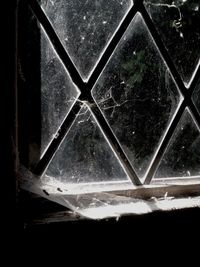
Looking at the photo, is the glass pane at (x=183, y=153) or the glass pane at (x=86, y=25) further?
the glass pane at (x=183, y=153)

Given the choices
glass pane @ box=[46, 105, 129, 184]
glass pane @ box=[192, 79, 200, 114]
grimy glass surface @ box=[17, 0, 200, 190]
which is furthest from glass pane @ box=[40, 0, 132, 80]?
glass pane @ box=[192, 79, 200, 114]

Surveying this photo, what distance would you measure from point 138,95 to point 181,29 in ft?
0.63

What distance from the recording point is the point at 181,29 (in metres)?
0.79

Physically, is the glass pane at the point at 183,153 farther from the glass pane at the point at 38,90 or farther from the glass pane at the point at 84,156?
the glass pane at the point at 38,90

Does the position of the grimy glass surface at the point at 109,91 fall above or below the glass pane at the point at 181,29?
below

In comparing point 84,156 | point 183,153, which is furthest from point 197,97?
point 84,156

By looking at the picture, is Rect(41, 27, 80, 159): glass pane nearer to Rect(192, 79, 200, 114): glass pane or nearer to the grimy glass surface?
the grimy glass surface

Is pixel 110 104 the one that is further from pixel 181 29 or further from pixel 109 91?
pixel 181 29

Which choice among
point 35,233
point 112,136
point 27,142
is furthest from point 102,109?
point 35,233

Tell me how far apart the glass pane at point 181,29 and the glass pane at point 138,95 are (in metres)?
0.04

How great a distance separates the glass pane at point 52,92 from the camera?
2.15 feet

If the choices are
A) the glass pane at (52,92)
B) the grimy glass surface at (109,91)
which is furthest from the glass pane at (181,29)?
the glass pane at (52,92)

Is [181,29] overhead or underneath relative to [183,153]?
overhead

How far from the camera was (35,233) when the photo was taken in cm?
54
